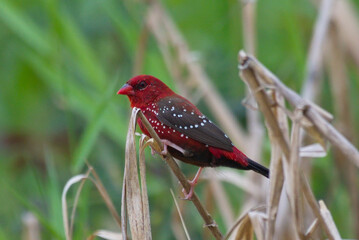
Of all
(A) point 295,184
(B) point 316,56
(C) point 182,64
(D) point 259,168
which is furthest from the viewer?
(C) point 182,64

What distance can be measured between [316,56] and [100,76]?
1491 millimetres

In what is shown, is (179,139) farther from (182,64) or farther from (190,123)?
(182,64)

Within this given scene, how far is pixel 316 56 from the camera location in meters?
3.57

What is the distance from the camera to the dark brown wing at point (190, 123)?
8.69 feet

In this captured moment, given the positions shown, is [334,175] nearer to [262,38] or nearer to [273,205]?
[262,38]

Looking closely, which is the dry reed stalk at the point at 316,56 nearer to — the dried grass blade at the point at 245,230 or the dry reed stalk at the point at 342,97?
the dry reed stalk at the point at 342,97

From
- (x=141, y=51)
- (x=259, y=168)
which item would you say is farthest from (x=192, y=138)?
(x=141, y=51)

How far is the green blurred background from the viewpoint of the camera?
4.12 metres

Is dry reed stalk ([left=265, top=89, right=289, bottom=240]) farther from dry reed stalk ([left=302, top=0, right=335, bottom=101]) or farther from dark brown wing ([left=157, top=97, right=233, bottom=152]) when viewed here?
dry reed stalk ([left=302, top=0, right=335, bottom=101])

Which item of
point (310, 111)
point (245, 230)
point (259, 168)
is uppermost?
point (310, 111)

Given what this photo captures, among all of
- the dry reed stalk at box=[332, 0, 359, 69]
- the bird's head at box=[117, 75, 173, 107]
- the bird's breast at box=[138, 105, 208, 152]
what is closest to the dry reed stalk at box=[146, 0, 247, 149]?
the dry reed stalk at box=[332, 0, 359, 69]

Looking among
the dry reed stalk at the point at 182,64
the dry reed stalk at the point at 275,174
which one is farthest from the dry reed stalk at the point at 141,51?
the dry reed stalk at the point at 275,174

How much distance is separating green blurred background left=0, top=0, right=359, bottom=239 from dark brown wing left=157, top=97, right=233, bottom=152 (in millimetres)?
902

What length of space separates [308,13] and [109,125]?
6.54 feet
